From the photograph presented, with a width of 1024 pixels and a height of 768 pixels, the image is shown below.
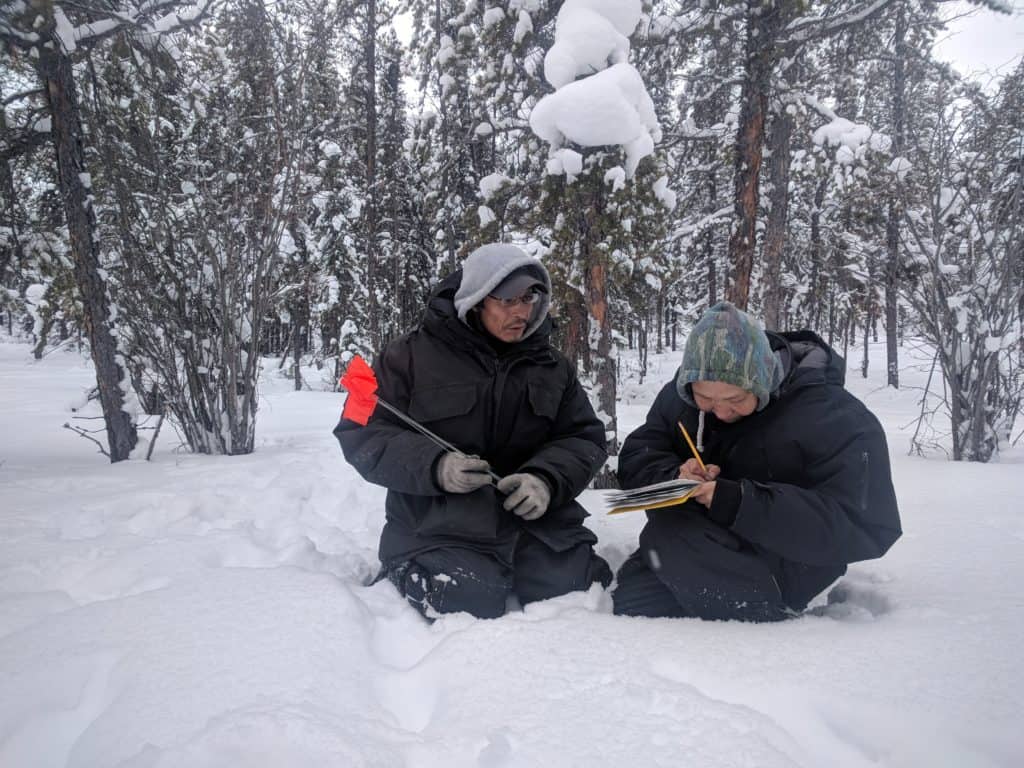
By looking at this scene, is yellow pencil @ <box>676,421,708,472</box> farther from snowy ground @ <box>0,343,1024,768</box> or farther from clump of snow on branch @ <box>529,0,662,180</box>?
clump of snow on branch @ <box>529,0,662,180</box>

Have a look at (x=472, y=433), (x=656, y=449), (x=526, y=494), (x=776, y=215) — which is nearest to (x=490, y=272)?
(x=472, y=433)

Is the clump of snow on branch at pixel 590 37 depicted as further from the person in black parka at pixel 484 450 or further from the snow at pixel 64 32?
the snow at pixel 64 32

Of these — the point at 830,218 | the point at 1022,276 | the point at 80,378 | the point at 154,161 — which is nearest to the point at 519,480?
the point at 154,161

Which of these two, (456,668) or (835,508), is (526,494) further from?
A: (835,508)

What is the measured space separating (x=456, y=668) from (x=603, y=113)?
3.99 meters

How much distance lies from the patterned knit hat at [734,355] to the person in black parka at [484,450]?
70 cm

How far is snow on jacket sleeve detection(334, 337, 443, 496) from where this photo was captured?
2150 millimetres

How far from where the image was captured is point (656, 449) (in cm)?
235

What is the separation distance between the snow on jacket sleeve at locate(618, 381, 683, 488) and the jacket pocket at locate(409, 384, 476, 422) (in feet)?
2.32

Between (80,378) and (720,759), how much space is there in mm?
20782

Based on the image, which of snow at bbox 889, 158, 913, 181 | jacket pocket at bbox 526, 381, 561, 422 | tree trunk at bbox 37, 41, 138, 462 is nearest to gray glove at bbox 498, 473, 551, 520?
jacket pocket at bbox 526, 381, 561, 422

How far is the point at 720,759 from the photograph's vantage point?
1243 mm

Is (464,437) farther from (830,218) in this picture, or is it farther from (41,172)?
(830,218)

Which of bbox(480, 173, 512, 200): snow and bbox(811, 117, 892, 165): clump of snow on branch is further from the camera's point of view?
bbox(811, 117, 892, 165): clump of snow on branch
